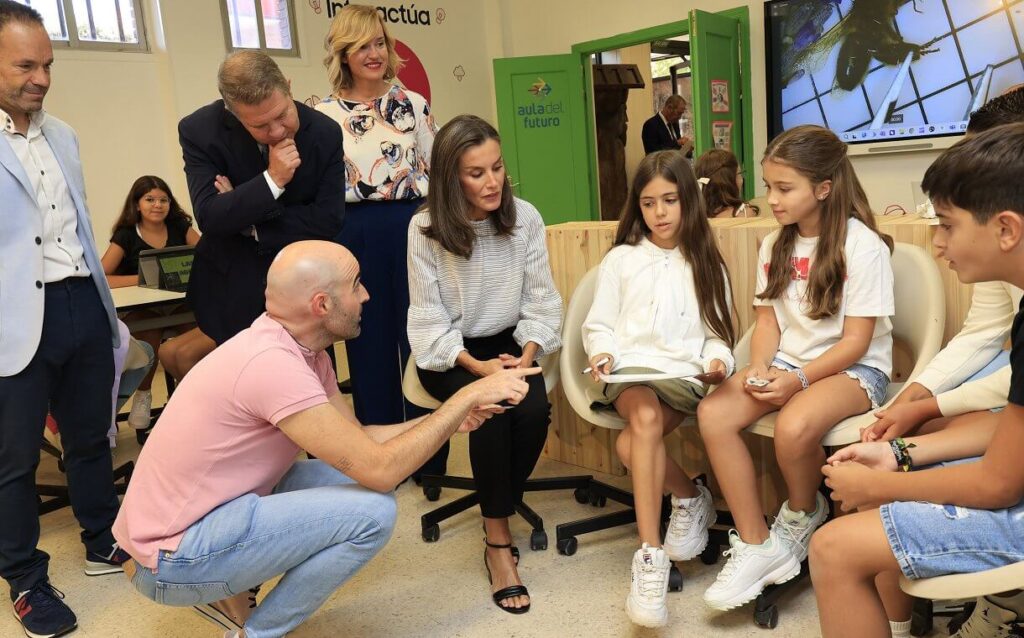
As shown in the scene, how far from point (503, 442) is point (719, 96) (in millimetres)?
4376

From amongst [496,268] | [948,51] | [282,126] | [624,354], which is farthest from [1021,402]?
[948,51]

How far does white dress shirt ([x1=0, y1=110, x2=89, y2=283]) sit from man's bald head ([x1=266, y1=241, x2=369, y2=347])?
2.82ft

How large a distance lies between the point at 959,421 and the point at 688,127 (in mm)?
8401

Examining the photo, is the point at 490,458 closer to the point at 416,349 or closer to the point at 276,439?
the point at 416,349

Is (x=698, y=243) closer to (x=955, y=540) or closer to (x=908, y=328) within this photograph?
(x=908, y=328)

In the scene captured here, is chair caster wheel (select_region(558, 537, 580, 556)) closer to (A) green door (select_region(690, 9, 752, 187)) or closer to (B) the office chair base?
(B) the office chair base

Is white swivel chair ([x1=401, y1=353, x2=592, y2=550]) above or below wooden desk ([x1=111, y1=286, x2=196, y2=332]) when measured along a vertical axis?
below

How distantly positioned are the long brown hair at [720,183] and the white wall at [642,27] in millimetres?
2236

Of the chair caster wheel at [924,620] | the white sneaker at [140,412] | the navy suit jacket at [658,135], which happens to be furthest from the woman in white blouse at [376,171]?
the navy suit jacket at [658,135]

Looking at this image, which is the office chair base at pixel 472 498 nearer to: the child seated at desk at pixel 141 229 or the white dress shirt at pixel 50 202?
the white dress shirt at pixel 50 202

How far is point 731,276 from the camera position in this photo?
8.18 feet

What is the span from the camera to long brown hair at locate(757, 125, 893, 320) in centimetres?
206

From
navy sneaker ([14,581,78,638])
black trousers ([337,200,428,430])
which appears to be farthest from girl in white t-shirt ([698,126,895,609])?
navy sneaker ([14,581,78,638])

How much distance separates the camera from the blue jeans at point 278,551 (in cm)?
165
